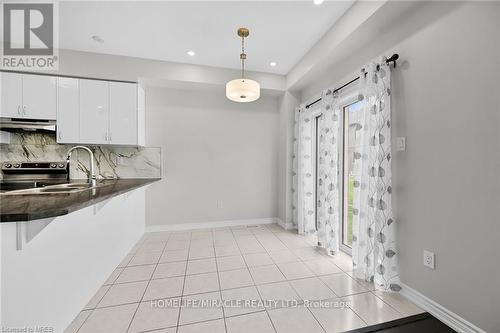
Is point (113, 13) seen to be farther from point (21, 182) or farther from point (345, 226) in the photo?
point (345, 226)

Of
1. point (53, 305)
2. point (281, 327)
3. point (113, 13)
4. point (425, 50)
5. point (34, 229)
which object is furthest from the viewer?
point (113, 13)

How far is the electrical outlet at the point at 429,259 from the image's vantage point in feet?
5.32

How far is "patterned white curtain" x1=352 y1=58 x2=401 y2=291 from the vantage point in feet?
6.17

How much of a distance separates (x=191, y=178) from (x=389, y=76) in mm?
3133

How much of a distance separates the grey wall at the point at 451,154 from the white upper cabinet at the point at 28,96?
4.04 meters

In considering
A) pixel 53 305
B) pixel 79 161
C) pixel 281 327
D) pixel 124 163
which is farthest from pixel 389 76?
pixel 79 161

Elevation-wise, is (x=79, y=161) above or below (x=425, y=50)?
below

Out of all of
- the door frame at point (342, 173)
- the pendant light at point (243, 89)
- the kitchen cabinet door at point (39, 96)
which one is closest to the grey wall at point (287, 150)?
the door frame at point (342, 173)

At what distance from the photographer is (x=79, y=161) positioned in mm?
3160

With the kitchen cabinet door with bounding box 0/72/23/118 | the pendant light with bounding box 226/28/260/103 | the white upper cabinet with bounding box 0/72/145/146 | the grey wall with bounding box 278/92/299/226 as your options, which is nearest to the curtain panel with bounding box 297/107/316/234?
the grey wall with bounding box 278/92/299/226

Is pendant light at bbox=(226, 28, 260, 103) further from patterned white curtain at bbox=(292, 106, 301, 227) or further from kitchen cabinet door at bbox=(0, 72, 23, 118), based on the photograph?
kitchen cabinet door at bbox=(0, 72, 23, 118)

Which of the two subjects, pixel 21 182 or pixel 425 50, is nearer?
pixel 425 50

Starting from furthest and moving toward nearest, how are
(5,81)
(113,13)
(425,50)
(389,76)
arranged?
(5,81) → (113,13) → (389,76) → (425,50)

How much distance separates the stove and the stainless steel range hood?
459mm
